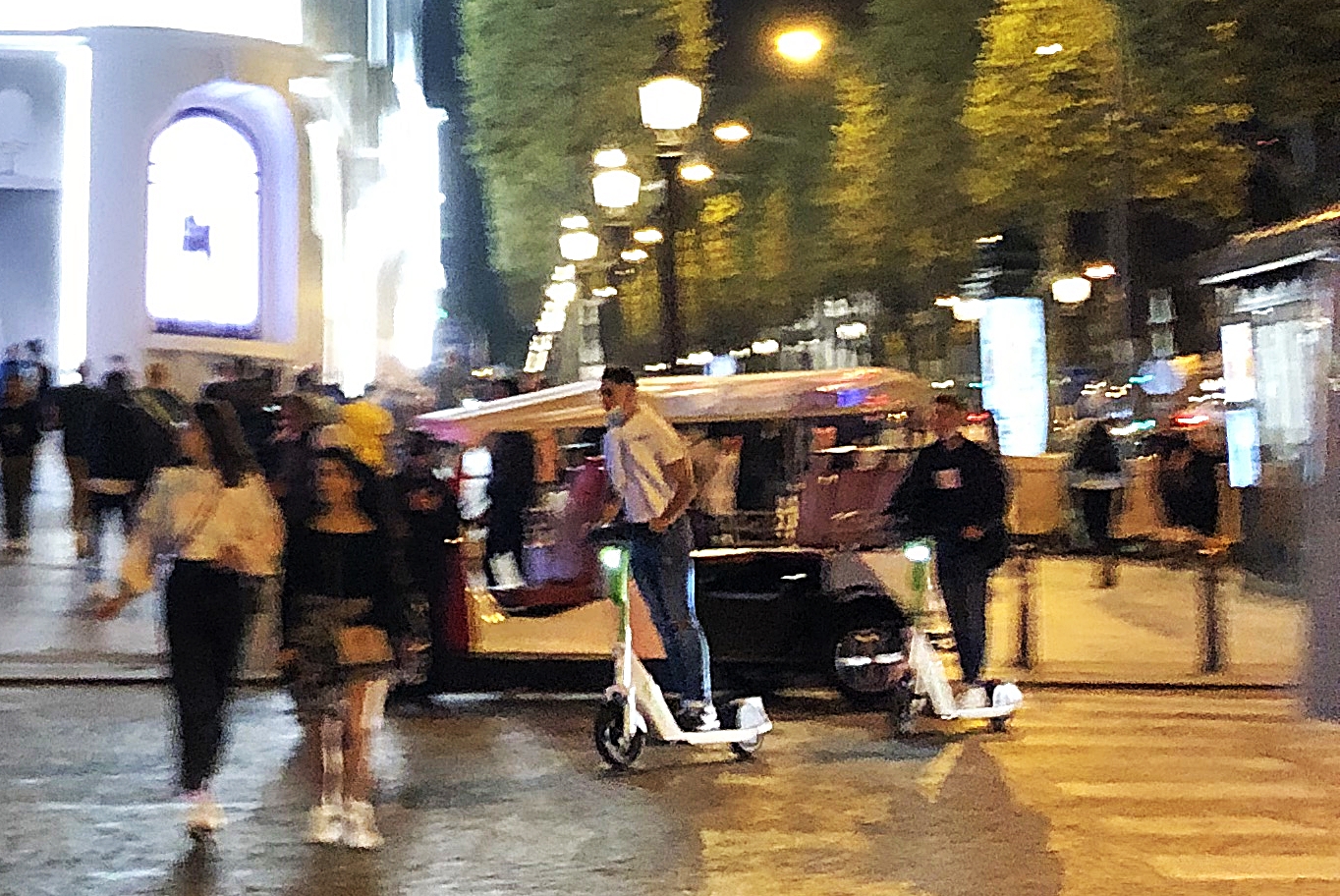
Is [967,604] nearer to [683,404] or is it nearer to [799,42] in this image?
[683,404]

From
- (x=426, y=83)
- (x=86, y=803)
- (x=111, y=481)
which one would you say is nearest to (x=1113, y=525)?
(x=111, y=481)

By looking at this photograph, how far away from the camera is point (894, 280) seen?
1318 inches

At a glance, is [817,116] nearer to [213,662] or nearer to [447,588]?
[447,588]

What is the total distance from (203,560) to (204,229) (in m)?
25.4

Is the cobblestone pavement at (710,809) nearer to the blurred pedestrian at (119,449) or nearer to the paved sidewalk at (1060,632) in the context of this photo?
the paved sidewalk at (1060,632)

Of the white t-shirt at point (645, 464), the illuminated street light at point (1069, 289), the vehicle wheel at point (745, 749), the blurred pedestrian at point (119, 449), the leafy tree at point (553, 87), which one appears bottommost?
the vehicle wheel at point (745, 749)

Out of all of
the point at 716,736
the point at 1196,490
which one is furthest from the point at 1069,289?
the point at 716,736

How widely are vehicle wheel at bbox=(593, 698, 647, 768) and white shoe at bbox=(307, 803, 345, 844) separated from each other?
5.75ft

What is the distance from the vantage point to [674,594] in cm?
869

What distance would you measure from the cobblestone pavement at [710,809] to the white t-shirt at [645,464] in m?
1.34

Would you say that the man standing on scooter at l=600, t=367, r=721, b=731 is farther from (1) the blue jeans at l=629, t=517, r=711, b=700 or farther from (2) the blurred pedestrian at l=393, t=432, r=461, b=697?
(2) the blurred pedestrian at l=393, t=432, r=461, b=697

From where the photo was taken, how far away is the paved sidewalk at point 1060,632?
12055 mm

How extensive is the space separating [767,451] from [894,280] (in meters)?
16.2

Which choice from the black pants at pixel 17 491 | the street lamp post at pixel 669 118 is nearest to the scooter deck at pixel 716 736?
the street lamp post at pixel 669 118
